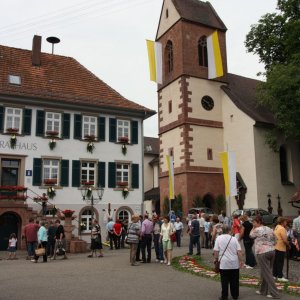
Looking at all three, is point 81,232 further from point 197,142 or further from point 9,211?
point 197,142

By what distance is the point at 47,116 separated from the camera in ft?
87.0

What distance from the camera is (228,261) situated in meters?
8.64

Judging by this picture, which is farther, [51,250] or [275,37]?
[275,37]

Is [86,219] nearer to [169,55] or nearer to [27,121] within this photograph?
[27,121]

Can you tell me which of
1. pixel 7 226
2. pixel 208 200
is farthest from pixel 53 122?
pixel 208 200

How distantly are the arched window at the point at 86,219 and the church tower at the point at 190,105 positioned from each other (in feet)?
32.6

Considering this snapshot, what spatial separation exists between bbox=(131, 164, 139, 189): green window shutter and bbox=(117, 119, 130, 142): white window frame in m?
1.98

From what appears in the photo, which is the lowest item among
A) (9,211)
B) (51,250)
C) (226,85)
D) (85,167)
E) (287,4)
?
(51,250)

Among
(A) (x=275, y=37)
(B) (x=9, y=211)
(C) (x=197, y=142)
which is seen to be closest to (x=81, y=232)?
(B) (x=9, y=211)

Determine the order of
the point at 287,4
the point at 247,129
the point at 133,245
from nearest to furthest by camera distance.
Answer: the point at 133,245
the point at 287,4
the point at 247,129

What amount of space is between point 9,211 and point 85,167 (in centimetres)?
564

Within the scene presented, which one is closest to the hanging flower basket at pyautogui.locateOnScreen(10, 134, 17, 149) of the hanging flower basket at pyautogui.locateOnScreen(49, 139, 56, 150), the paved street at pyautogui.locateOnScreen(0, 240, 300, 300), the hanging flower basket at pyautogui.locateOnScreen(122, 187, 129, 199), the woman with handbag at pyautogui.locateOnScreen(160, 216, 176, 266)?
the hanging flower basket at pyautogui.locateOnScreen(49, 139, 56, 150)

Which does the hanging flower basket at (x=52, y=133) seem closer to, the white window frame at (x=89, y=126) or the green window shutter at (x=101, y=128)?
the white window frame at (x=89, y=126)

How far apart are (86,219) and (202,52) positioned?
2000cm
